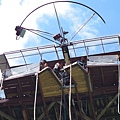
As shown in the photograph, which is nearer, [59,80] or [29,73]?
[59,80]

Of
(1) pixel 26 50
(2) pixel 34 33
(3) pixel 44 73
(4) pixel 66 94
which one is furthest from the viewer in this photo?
(1) pixel 26 50

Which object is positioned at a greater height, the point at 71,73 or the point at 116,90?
the point at 71,73

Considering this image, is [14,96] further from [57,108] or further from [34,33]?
[34,33]

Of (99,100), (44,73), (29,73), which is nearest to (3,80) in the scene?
(29,73)

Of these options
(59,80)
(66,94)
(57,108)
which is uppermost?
(59,80)

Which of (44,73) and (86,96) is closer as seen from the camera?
(44,73)

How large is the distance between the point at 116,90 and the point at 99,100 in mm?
1857

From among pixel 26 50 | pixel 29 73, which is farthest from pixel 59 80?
pixel 26 50

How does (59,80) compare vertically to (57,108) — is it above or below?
above

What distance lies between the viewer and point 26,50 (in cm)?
1886

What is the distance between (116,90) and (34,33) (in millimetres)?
5575

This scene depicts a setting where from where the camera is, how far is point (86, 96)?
16938 mm

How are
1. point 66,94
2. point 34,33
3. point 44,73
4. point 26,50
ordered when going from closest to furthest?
point 44,73, point 66,94, point 34,33, point 26,50

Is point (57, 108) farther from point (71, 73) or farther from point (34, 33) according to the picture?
point (34, 33)
